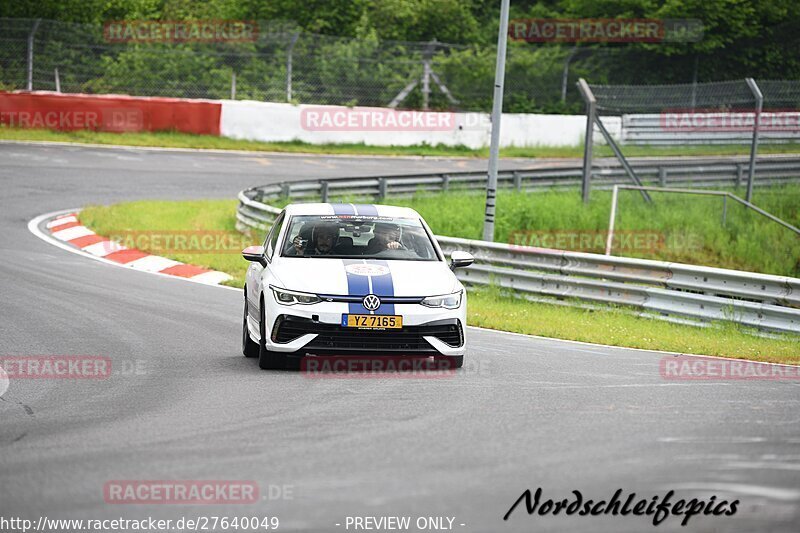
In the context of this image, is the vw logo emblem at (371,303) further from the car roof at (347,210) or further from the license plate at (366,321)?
the car roof at (347,210)

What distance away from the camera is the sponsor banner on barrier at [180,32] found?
37906mm

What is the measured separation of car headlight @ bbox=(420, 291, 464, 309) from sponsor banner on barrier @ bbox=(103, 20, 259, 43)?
92.8 feet

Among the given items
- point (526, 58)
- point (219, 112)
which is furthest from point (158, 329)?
point (526, 58)

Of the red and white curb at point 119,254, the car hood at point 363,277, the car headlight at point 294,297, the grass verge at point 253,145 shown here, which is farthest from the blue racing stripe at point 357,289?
the grass verge at point 253,145

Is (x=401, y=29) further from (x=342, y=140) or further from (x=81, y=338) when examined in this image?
(x=81, y=338)

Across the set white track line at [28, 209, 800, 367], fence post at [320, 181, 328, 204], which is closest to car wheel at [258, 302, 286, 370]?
white track line at [28, 209, 800, 367]

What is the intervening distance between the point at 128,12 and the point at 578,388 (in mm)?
42114

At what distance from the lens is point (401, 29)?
166ft

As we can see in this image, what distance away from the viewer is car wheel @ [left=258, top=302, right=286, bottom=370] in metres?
10.6

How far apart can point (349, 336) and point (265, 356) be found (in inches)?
33.5

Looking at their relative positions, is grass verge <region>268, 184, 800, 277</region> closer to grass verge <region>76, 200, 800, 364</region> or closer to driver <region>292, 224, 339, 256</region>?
grass verge <region>76, 200, 800, 364</region>

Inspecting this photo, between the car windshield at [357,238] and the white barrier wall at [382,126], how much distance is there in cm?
2563

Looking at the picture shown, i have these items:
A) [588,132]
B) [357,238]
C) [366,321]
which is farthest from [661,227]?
[366,321]

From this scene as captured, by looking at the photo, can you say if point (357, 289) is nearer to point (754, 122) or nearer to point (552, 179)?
point (754, 122)
